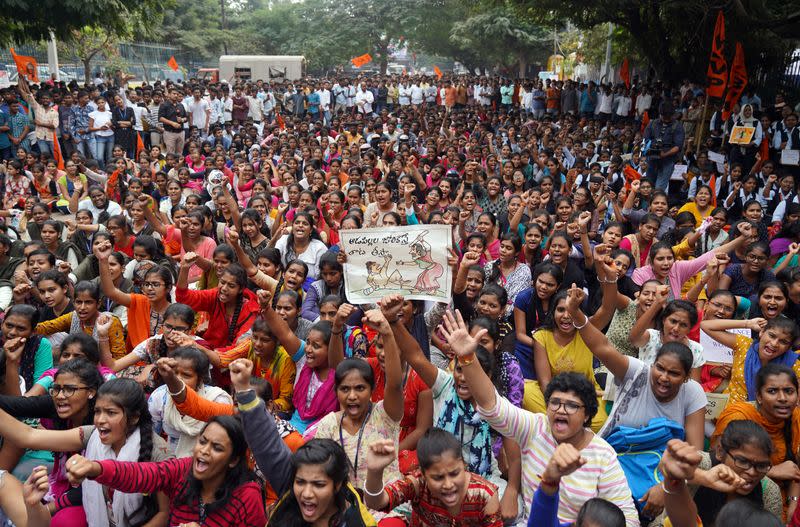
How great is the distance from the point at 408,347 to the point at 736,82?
33.9ft

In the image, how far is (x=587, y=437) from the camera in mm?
3152

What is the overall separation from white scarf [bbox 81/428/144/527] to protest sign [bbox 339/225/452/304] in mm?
1678

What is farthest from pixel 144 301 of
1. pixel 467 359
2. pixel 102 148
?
pixel 102 148

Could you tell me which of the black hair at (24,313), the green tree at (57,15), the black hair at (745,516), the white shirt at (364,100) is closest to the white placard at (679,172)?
the black hair at (745,516)

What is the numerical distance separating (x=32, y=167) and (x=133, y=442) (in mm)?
8293

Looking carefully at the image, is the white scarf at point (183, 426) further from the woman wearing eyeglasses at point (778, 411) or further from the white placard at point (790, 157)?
the white placard at point (790, 157)

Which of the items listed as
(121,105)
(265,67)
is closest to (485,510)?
(121,105)

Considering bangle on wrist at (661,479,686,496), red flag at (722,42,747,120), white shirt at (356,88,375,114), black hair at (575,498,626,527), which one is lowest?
black hair at (575,498,626,527)

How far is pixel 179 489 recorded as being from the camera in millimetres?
3240

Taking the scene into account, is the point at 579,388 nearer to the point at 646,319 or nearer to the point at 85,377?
the point at 646,319

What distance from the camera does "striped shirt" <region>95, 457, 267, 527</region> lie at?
10.0ft

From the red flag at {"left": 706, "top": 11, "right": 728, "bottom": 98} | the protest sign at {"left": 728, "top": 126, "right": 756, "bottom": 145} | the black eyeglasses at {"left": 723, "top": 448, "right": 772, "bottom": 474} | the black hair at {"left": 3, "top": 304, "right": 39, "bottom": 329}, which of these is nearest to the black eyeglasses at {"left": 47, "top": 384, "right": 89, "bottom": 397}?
the black hair at {"left": 3, "top": 304, "right": 39, "bottom": 329}

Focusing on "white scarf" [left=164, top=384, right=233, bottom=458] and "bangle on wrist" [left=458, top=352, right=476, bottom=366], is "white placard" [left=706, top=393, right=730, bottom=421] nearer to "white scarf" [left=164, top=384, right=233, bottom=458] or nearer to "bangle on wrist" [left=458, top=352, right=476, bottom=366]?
"bangle on wrist" [left=458, top=352, right=476, bottom=366]

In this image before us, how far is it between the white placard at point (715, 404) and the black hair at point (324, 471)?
8.53 ft
